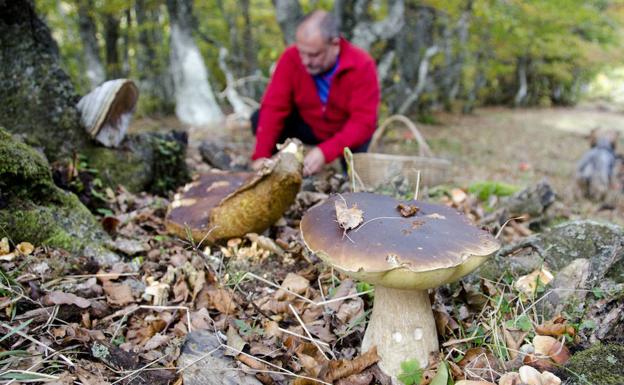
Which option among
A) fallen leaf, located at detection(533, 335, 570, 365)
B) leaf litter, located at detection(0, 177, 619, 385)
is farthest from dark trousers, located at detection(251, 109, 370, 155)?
fallen leaf, located at detection(533, 335, 570, 365)

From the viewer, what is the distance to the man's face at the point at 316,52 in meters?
4.31

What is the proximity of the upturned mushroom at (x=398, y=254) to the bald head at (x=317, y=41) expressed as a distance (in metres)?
2.71

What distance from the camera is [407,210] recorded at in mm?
Answer: 1808

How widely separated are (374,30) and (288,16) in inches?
60.2

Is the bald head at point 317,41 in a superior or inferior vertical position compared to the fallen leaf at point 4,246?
superior

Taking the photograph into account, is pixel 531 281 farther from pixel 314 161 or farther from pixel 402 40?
pixel 402 40

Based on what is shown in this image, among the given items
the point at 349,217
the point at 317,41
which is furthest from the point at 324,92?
the point at 349,217

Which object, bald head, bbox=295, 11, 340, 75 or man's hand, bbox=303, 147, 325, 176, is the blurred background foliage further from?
man's hand, bbox=303, 147, 325, 176

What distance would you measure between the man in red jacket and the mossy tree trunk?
152 centimetres

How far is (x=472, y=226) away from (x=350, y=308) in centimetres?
81

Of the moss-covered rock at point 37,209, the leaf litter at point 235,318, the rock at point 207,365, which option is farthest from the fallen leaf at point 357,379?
the moss-covered rock at point 37,209

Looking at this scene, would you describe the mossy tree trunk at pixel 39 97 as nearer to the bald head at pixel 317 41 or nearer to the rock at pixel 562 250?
the bald head at pixel 317 41

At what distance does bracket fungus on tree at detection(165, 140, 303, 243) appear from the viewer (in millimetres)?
2541

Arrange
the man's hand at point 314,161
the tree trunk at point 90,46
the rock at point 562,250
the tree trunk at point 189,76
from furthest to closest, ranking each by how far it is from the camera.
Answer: the tree trunk at point 90,46 → the tree trunk at point 189,76 → the man's hand at point 314,161 → the rock at point 562,250
